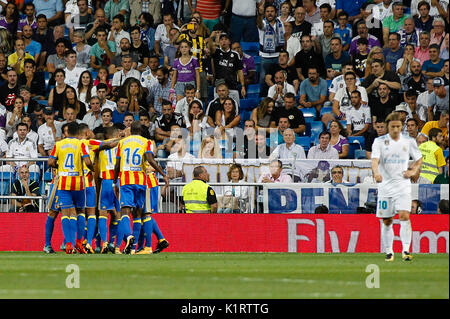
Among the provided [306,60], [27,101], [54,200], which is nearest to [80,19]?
[27,101]

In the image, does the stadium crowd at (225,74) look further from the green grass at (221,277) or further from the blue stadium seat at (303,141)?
the green grass at (221,277)

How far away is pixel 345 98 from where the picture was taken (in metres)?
21.5

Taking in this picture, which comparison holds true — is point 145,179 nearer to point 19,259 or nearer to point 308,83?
point 19,259

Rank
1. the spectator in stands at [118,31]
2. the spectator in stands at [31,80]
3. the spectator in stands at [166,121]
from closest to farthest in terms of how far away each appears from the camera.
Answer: the spectator in stands at [166,121] → the spectator in stands at [31,80] → the spectator in stands at [118,31]

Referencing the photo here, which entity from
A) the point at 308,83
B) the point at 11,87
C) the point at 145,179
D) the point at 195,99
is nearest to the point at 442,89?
the point at 308,83

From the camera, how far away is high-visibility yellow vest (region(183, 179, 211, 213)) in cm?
1745

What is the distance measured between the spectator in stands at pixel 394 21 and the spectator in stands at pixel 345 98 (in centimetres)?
175

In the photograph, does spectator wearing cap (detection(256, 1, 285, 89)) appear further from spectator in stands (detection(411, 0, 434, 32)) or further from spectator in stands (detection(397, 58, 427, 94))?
spectator in stands (detection(411, 0, 434, 32))

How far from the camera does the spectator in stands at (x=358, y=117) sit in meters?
20.9

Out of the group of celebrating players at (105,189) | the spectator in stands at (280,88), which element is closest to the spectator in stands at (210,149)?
the spectator in stands at (280,88)

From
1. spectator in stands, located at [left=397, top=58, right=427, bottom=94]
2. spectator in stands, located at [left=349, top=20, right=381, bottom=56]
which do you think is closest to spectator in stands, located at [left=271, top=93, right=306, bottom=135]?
spectator in stands, located at [left=349, top=20, right=381, bottom=56]

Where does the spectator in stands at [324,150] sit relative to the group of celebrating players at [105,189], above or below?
above

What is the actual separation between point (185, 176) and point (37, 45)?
7982 millimetres

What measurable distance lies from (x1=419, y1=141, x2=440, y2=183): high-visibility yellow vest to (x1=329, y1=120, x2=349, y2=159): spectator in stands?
2.09 metres
